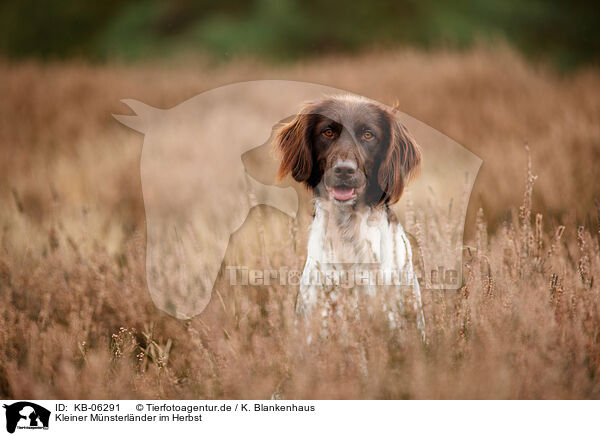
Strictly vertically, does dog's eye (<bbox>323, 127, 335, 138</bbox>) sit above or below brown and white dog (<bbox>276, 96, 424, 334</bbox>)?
above

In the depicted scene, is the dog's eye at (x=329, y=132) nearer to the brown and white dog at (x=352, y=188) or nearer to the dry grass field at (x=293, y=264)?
the brown and white dog at (x=352, y=188)

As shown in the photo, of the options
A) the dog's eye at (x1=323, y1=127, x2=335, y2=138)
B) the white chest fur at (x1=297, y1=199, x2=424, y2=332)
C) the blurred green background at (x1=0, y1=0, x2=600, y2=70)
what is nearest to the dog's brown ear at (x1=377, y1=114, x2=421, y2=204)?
the white chest fur at (x1=297, y1=199, x2=424, y2=332)

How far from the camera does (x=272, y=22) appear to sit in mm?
4145

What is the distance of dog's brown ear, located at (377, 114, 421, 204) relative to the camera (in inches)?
97.7

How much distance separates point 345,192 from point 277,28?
93.2 inches

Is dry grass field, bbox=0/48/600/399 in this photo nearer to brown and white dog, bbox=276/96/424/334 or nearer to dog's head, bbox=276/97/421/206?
brown and white dog, bbox=276/96/424/334

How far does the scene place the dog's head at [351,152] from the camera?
2361 millimetres

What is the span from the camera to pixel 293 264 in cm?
235
